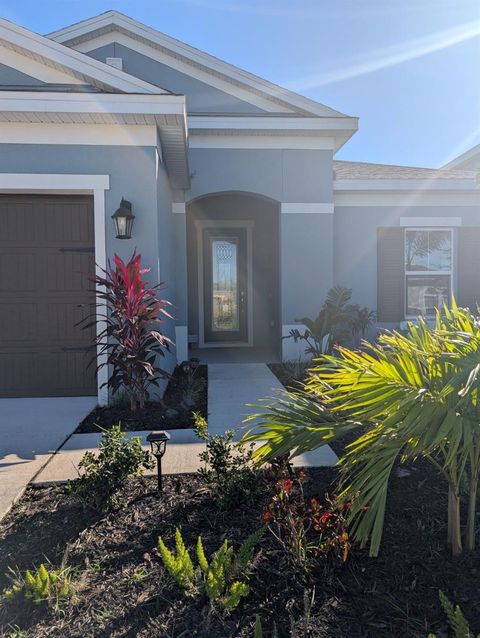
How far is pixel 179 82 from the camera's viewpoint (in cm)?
905

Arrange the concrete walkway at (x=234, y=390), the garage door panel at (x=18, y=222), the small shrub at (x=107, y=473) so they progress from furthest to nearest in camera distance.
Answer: the garage door panel at (x=18, y=222)
the concrete walkway at (x=234, y=390)
the small shrub at (x=107, y=473)

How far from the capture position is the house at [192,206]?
18.4ft

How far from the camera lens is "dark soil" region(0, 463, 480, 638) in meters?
1.99

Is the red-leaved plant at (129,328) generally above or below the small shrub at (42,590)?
above

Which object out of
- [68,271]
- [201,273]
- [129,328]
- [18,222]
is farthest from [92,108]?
[201,273]

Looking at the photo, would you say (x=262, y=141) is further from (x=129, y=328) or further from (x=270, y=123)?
(x=129, y=328)

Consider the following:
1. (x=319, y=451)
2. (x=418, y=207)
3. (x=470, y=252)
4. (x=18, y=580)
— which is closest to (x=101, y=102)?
(x=319, y=451)

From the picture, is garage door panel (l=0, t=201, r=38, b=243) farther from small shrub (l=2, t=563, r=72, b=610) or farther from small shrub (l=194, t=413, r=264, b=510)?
small shrub (l=2, t=563, r=72, b=610)

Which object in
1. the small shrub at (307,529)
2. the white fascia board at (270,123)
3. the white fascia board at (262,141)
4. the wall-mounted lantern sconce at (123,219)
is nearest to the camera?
the small shrub at (307,529)

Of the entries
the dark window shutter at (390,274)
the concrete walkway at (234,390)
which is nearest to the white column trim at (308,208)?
the dark window shutter at (390,274)

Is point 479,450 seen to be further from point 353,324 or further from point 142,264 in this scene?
point 353,324

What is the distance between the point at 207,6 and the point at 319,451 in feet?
21.1

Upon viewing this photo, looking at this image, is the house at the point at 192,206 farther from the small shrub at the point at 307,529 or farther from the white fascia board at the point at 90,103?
the small shrub at the point at 307,529

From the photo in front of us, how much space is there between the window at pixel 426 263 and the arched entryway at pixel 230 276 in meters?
2.87
